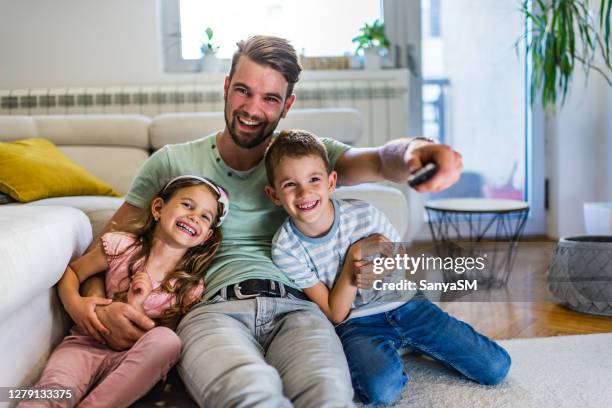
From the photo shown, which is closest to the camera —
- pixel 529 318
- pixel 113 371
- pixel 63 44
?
pixel 113 371

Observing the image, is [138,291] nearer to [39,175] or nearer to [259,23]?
[39,175]

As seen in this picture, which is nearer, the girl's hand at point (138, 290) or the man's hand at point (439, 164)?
the man's hand at point (439, 164)

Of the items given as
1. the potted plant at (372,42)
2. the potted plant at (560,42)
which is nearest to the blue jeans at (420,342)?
the potted plant at (560,42)

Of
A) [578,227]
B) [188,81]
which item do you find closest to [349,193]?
[188,81]

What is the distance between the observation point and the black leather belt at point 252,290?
4.27ft

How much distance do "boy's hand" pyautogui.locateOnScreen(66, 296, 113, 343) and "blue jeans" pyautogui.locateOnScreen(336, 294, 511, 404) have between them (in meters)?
0.51

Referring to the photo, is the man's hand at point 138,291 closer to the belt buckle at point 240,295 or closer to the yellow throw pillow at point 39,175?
the belt buckle at point 240,295

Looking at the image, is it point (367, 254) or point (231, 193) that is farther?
point (231, 193)

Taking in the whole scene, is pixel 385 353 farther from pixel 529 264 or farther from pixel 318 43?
pixel 318 43

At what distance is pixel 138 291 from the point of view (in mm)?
1308

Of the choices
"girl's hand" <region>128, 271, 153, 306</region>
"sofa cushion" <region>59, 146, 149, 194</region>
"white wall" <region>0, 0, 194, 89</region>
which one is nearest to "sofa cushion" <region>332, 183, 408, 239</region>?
"girl's hand" <region>128, 271, 153, 306</region>

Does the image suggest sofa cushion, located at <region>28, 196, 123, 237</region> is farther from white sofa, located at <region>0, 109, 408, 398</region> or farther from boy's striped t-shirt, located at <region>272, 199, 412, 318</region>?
boy's striped t-shirt, located at <region>272, 199, 412, 318</region>

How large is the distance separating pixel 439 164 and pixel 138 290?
25.6 inches

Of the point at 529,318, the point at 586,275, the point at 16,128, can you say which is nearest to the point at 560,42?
the point at 586,275
